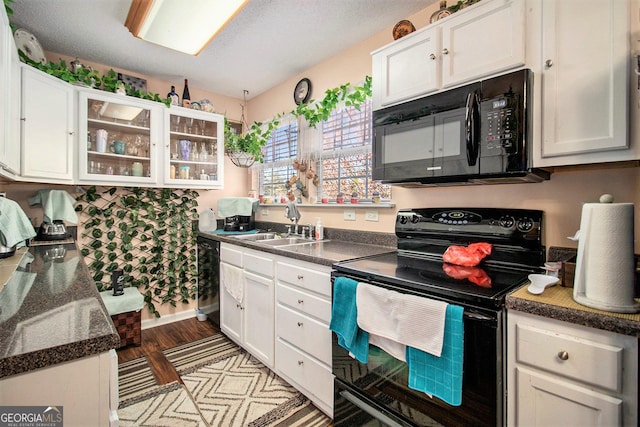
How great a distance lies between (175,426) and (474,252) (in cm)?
186

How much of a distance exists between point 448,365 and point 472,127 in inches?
40.0

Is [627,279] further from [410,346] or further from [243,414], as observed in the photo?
[243,414]

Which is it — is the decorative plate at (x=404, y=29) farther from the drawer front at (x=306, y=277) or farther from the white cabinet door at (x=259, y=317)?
the white cabinet door at (x=259, y=317)

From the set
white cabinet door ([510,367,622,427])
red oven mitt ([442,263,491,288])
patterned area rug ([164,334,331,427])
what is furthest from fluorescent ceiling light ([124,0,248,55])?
patterned area rug ([164,334,331,427])

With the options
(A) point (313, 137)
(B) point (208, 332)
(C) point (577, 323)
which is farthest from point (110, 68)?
(C) point (577, 323)

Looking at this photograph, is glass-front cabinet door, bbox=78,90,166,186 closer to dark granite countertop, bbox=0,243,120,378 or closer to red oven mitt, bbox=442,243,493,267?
dark granite countertop, bbox=0,243,120,378

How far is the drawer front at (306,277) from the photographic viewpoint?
167 centimetres

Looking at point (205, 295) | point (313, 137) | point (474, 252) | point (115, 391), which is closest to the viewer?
point (115, 391)

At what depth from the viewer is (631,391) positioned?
84 centimetres

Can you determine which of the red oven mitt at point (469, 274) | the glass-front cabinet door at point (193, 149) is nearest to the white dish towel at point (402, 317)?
the red oven mitt at point (469, 274)

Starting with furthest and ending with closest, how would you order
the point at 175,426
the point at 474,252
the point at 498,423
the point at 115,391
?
the point at 175,426 < the point at 474,252 < the point at 498,423 < the point at 115,391

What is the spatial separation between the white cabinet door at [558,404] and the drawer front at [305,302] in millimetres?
899

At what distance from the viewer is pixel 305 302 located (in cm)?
179

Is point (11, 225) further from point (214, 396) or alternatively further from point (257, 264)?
point (214, 396)
